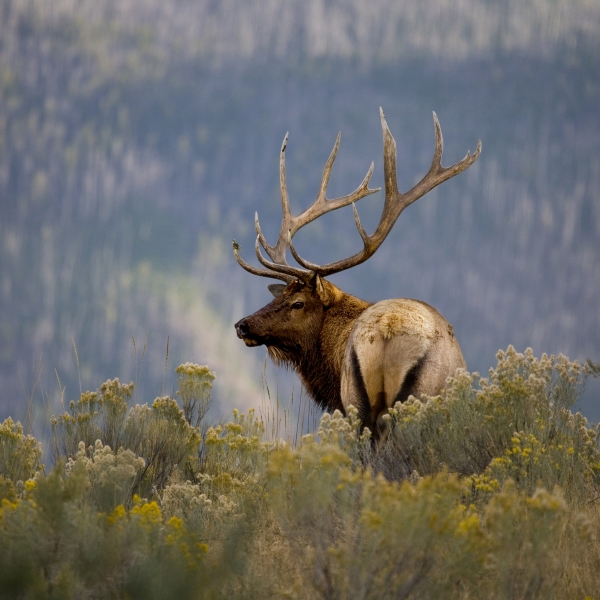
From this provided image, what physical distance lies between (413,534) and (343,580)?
299 mm

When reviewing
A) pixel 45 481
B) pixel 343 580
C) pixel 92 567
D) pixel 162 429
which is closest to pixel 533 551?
pixel 343 580

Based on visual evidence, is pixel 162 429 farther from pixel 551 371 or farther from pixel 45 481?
pixel 45 481

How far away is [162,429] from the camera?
258 inches

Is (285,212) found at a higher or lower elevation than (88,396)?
higher

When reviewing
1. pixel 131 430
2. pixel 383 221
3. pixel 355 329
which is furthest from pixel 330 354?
pixel 131 430

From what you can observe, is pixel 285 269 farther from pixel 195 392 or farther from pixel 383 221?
pixel 195 392

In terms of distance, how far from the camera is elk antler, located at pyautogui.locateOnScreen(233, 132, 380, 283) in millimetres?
8125

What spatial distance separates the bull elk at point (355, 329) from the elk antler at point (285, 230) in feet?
0.04

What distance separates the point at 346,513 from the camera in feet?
9.48

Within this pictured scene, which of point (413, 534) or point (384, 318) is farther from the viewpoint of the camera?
point (384, 318)

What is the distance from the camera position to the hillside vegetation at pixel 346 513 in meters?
2.93

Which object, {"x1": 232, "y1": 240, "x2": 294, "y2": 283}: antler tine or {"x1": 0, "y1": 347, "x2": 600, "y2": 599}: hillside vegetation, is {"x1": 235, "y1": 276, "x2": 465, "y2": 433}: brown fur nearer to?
{"x1": 0, "y1": 347, "x2": 600, "y2": 599}: hillside vegetation

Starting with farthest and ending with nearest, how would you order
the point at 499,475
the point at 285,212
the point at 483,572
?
the point at 285,212, the point at 499,475, the point at 483,572

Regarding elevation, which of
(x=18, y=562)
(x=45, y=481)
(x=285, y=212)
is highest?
(x=285, y=212)
